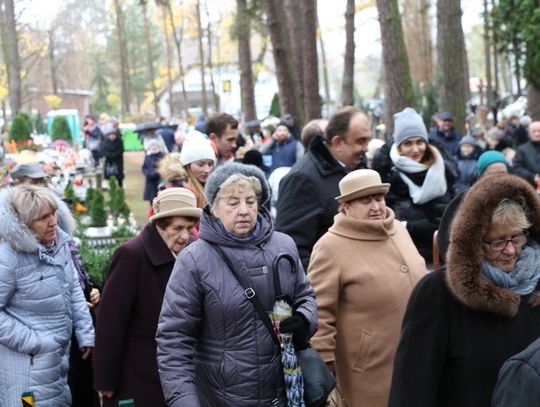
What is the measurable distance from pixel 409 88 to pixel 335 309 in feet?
40.4

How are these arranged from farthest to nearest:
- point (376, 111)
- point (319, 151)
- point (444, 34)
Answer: point (376, 111) → point (444, 34) → point (319, 151)

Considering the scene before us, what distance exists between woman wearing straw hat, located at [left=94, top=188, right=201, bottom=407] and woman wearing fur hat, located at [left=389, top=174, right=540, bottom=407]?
1994 millimetres

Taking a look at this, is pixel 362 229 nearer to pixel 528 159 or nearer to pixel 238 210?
pixel 238 210

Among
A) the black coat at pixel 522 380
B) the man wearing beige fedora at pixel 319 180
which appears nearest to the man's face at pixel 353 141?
the man wearing beige fedora at pixel 319 180

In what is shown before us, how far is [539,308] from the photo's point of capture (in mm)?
3775

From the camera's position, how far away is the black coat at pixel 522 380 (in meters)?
2.62

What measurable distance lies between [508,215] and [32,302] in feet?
10.4

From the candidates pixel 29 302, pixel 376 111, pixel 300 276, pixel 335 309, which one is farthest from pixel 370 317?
pixel 376 111

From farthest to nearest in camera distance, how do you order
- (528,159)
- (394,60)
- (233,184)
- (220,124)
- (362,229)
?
(394,60) < (528,159) < (220,124) < (362,229) < (233,184)

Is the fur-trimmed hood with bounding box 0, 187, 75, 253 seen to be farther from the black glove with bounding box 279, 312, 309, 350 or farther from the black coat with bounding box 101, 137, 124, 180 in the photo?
the black coat with bounding box 101, 137, 124, 180

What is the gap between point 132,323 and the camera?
5.51 m

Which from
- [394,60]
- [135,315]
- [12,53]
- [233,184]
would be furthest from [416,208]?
[12,53]

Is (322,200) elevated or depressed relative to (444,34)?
depressed

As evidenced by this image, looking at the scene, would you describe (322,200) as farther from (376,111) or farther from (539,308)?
(376,111)
